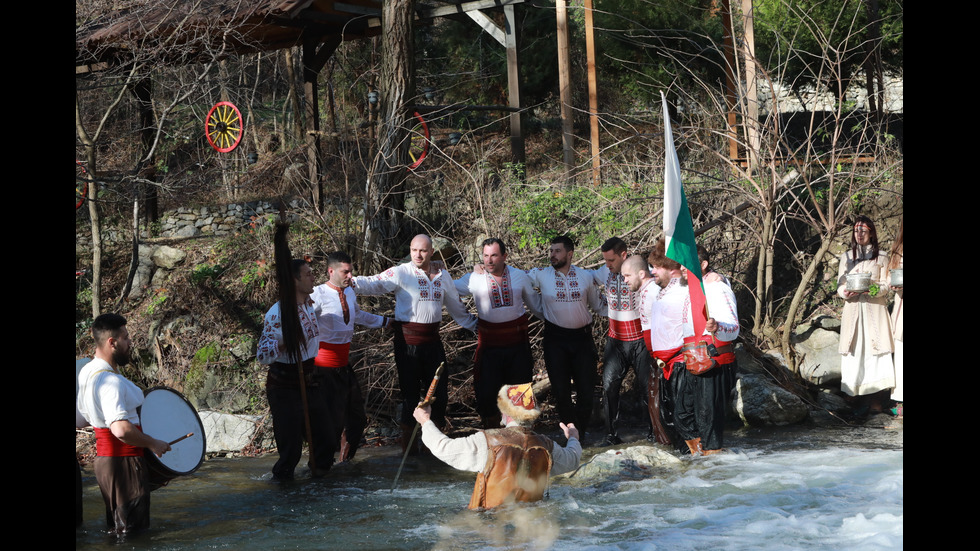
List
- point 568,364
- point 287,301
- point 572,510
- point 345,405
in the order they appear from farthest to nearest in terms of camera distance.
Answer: point 568,364
point 345,405
point 287,301
point 572,510

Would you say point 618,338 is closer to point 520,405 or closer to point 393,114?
point 520,405

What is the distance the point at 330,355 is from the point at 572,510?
2.81m

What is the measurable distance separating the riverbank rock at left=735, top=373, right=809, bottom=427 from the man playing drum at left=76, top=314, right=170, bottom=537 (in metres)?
5.72

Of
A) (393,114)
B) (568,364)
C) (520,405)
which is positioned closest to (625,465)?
(568,364)

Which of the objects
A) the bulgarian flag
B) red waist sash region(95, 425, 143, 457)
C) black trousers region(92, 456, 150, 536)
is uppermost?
the bulgarian flag

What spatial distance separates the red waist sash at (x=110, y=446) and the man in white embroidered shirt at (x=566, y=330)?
3.99m

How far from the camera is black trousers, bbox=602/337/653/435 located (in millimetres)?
8453

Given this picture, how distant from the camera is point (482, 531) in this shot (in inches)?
226

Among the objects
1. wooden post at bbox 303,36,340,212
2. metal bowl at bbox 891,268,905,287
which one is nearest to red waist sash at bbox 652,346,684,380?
metal bowl at bbox 891,268,905,287

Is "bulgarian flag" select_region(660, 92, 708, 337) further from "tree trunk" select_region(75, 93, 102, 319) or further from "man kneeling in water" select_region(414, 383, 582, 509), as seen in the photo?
"tree trunk" select_region(75, 93, 102, 319)

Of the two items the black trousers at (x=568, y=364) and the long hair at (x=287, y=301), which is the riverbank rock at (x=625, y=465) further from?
the long hair at (x=287, y=301)

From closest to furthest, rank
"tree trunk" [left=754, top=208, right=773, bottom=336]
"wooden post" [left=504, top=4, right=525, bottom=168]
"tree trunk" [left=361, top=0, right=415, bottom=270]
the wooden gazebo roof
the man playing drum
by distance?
the man playing drum → "tree trunk" [left=754, top=208, right=773, bottom=336] → "tree trunk" [left=361, top=0, right=415, bottom=270] → the wooden gazebo roof → "wooden post" [left=504, top=4, right=525, bottom=168]

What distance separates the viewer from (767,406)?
900 centimetres

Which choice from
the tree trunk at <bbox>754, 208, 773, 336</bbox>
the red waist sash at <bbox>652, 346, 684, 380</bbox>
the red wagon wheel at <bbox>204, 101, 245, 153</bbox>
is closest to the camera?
the red waist sash at <bbox>652, 346, 684, 380</bbox>
